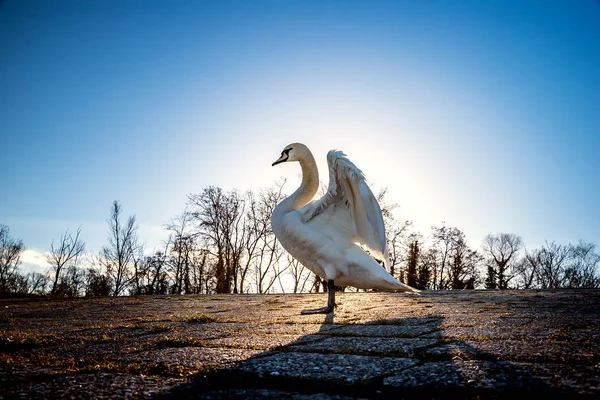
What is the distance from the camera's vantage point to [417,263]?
36219mm

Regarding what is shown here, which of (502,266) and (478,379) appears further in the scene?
(502,266)

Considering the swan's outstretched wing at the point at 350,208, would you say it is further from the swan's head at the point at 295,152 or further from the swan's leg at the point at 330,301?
the swan's head at the point at 295,152

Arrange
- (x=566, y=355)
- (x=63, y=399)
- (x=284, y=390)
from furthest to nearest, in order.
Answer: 1. (x=566, y=355)
2. (x=284, y=390)
3. (x=63, y=399)

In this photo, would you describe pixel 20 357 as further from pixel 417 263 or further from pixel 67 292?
pixel 67 292

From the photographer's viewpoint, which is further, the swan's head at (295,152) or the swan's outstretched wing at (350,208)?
the swan's head at (295,152)

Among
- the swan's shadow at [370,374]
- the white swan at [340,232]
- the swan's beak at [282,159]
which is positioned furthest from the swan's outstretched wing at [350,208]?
the swan's shadow at [370,374]

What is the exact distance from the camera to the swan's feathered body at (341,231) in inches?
224

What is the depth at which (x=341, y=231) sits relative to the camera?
654cm

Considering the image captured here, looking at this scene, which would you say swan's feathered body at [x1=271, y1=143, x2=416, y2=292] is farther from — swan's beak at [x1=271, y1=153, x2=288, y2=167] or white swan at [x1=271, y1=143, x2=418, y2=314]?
swan's beak at [x1=271, y1=153, x2=288, y2=167]

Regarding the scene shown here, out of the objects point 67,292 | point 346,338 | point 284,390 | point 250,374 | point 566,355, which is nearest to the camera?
point 284,390

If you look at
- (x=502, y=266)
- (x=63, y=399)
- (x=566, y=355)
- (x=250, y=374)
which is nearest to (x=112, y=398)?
(x=63, y=399)

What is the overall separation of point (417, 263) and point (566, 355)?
3597 centimetres

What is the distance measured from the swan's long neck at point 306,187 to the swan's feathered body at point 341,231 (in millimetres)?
37

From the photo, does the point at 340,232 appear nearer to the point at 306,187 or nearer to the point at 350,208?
the point at 350,208
